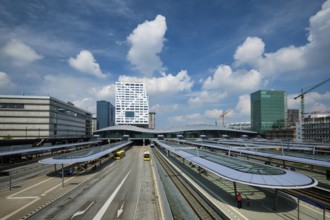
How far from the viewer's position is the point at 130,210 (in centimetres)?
2436

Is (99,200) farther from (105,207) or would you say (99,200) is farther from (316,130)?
(316,130)

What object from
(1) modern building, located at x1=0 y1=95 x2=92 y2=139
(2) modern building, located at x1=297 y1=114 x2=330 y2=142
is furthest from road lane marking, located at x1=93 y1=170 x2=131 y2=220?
(2) modern building, located at x1=297 y1=114 x2=330 y2=142

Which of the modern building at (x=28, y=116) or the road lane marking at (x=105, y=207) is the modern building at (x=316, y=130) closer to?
the road lane marking at (x=105, y=207)

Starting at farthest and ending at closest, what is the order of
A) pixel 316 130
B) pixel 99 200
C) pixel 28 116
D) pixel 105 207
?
pixel 316 130
pixel 28 116
pixel 99 200
pixel 105 207

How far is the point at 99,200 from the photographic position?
2788 centimetres

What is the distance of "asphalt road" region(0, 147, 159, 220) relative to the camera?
2322cm

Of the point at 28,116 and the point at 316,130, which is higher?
the point at 28,116

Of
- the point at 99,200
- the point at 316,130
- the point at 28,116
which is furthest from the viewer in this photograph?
the point at 316,130

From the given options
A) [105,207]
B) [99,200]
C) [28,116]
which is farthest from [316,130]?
[28,116]

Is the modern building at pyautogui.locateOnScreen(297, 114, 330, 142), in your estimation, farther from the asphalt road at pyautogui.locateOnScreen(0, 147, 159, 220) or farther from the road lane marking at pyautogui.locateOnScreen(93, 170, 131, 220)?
the road lane marking at pyautogui.locateOnScreen(93, 170, 131, 220)

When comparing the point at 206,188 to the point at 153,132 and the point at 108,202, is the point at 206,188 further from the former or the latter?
the point at 153,132

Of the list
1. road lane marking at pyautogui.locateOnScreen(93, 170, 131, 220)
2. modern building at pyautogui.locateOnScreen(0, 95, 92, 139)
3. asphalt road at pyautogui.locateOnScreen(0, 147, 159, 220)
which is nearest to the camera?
road lane marking at pyautogui.locateOnScreen(93, 170, 131, 220)

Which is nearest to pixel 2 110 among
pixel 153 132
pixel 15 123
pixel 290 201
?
pixel 15 123

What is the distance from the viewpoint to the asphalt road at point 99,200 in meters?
23.2
